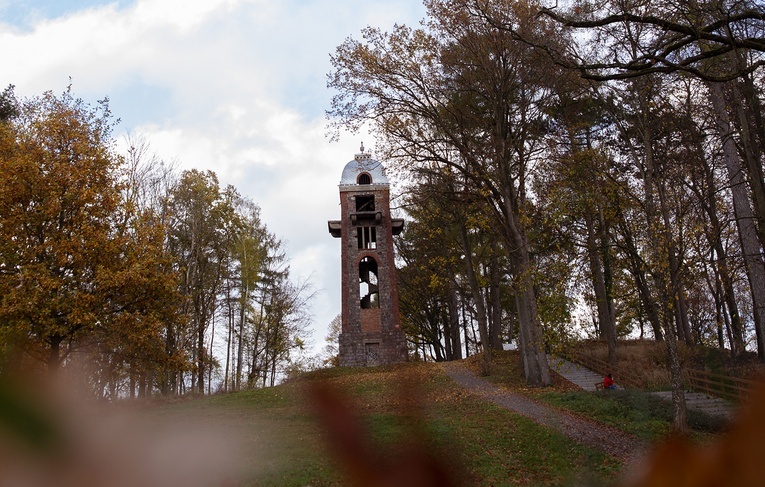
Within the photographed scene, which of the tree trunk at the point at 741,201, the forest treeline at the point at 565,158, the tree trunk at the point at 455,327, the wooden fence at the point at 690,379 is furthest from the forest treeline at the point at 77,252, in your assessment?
the tree trunk at the point at 455,327

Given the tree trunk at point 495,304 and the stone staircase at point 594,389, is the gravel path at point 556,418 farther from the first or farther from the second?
the tree trunk at point 495,304

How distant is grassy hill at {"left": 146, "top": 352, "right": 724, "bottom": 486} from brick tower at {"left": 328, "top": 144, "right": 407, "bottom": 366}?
302 centimetres

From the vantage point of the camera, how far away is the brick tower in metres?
30.9

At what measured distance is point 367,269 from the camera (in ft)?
114

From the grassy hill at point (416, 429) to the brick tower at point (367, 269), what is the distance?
3020 millimetres

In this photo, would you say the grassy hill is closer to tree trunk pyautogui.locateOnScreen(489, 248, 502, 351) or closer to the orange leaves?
the orange leaves

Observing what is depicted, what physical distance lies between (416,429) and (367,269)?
3431 centimetres

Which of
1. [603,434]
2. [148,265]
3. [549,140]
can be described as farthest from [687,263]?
[148,265]

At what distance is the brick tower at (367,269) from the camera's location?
30.9 meters

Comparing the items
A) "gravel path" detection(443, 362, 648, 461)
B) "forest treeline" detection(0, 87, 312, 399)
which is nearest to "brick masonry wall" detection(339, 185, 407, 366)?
"gravel path" detection(443, 362, 648, 461)

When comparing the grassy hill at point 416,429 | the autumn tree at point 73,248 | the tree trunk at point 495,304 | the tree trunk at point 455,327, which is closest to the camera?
the grassy hill at point 416,429

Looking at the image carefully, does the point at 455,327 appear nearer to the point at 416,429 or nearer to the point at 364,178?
the point at 364,178

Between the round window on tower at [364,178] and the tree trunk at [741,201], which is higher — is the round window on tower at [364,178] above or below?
above

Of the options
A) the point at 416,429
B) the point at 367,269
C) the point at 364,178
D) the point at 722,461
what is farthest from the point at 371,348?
the point at 722,461
